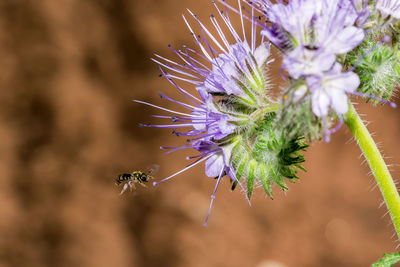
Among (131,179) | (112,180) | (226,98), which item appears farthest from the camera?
(112,180)

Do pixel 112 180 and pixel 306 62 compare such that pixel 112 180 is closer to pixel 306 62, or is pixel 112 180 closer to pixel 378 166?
pixel 378 166

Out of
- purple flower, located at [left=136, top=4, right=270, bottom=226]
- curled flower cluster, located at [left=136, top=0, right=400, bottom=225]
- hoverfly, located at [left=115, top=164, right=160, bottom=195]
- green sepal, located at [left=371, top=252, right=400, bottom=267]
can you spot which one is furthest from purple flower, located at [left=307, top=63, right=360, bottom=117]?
hoverfly, located at [left=115, top=164, right=160, bottom=195]

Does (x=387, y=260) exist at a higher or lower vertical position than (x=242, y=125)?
lower

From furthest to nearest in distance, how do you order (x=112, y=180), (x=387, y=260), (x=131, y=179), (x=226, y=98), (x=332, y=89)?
(x=112, y=180) < (x=131, y=179) < (x=226, y=98) < (x=387, y=260) < (x=332, y=89)

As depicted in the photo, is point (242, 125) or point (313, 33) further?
point (242, 125)

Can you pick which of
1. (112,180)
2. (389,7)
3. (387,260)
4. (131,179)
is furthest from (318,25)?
(112,180)

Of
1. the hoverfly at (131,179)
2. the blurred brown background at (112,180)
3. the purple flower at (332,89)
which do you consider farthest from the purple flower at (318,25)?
the blurred brown background at (112,180)

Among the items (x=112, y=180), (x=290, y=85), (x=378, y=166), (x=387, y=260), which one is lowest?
(x=112, y=180)
